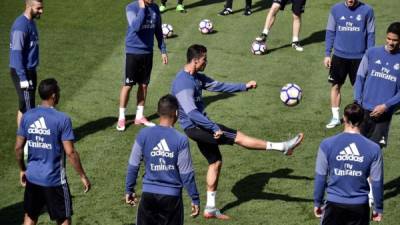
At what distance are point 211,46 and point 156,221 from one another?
10889mm

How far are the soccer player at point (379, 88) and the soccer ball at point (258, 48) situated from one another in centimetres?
742

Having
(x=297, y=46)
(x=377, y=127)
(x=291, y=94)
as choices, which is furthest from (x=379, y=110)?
(x=297, y=46)

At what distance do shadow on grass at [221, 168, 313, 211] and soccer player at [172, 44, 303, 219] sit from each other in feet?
2.46

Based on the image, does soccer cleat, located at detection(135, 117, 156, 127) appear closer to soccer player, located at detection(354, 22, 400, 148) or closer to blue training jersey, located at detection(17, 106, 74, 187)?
soccer player, located at detection(354, 22, 400, 148)

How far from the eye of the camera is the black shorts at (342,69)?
14656 mm

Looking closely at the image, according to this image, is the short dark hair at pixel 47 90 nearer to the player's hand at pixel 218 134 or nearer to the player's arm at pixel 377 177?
the player's hand at pixel 218 134

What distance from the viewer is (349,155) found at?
343 inches

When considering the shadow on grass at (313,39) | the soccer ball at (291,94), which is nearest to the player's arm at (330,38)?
the soccer ball at (291,94)

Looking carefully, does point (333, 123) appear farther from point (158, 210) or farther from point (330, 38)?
point (158, 210)

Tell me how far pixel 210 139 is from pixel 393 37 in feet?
10.7

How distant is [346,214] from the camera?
29.5 feet

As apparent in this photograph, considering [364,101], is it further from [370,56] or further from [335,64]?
[335,64]

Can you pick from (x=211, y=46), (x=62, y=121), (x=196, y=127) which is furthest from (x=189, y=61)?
(x=211, y=46)

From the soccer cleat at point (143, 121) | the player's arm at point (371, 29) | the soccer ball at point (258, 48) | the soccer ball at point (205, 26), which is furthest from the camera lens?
the soccer ball at point (205, 26)
